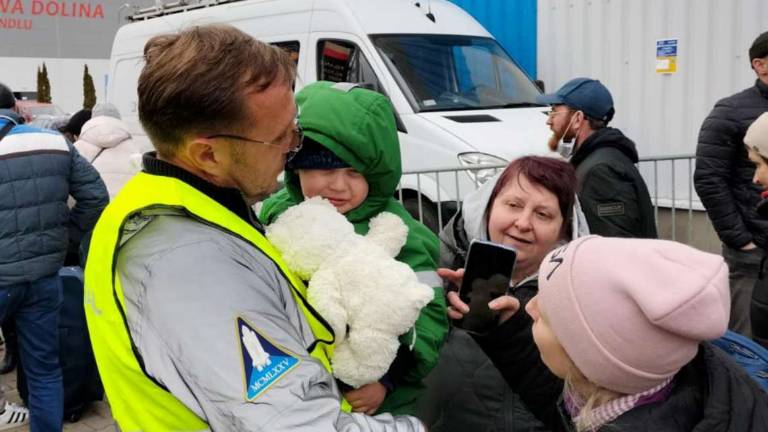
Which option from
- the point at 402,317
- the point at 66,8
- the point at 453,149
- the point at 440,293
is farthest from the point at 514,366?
the point at 66,8

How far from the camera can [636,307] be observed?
4.07ft

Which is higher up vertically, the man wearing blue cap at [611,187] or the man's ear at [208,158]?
the man's ear at [208,158]

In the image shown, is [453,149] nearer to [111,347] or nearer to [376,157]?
[376,157]

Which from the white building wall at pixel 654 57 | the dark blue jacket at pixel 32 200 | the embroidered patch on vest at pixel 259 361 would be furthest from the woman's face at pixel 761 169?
the dark blue jacket at pixel 32 200

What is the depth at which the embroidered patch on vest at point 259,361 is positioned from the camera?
1089mm

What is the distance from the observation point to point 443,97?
6242 mm

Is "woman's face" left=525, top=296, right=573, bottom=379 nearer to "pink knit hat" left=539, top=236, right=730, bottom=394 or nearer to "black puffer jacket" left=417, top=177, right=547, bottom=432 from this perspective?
"pink knit hat" left=539, top=236, right=730, bottom=394

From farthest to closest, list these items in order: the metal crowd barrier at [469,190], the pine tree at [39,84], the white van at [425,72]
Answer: the pine tree at [39,84], the white van at [425,72], the metal crowd barrier at [469,190]

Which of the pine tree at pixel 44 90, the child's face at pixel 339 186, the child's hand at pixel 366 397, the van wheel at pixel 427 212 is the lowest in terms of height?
the van wheel at pixel 427 212

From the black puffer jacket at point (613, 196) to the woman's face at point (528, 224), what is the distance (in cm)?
133

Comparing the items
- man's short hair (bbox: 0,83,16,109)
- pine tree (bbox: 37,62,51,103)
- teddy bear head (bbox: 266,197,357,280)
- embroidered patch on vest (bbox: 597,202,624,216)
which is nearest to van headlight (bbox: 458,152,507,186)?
embroidered patch on vest (bbox: 597,202,624,216)

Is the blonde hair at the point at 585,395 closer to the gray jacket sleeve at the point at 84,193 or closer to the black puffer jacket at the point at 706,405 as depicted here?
the black puffer jacket at the point at 706,405

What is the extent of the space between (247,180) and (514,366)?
0.86 meters

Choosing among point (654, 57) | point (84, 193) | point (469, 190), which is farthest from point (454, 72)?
point (84, 193)
